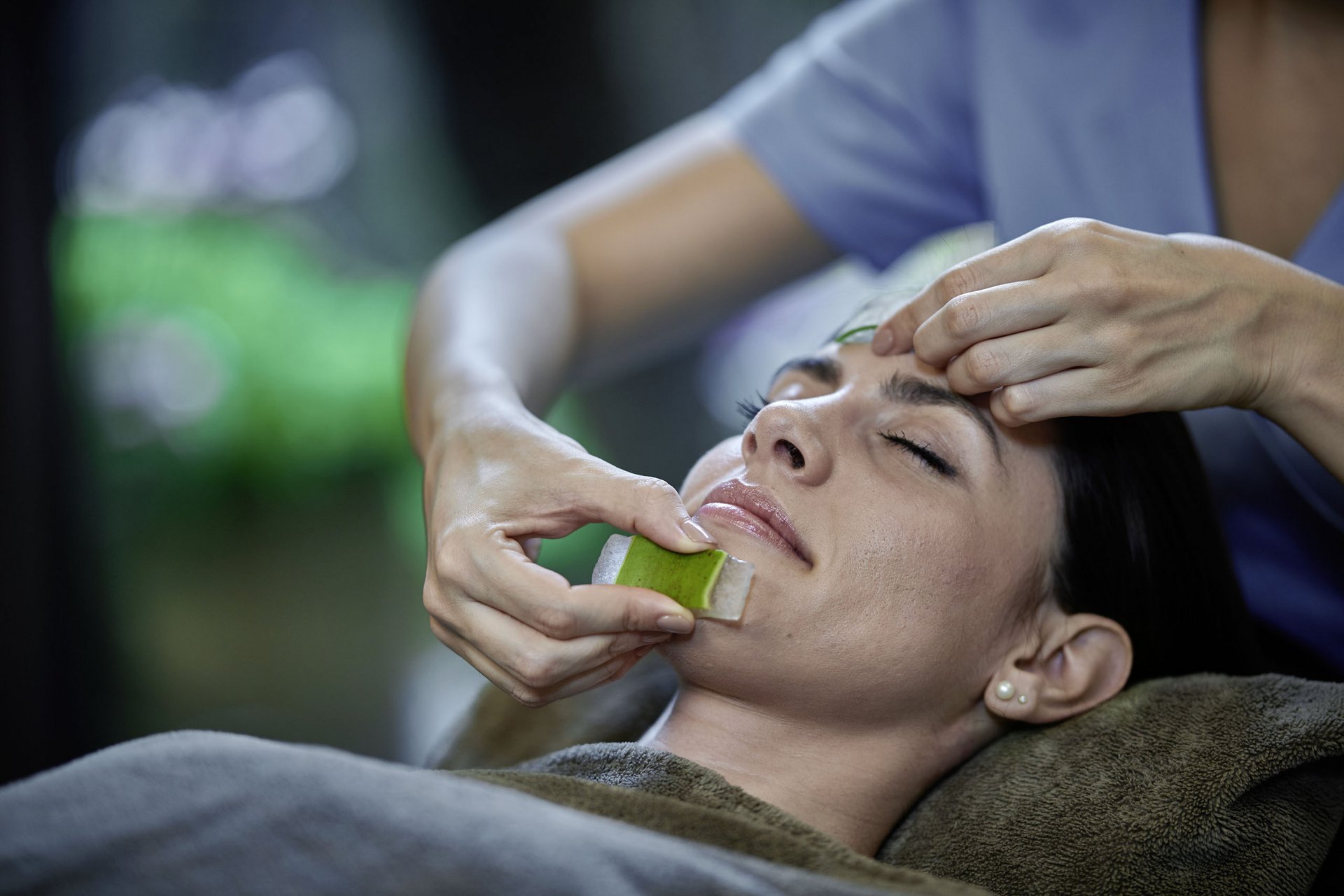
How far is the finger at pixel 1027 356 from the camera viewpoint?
2.90ft

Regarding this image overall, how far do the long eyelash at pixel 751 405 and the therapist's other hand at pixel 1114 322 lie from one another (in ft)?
0.98

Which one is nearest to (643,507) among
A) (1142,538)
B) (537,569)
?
(537,569)

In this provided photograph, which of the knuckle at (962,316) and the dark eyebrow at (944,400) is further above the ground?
the knuckle at (962,316)

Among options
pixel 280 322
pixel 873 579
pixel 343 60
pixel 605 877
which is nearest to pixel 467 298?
pixel 873 579

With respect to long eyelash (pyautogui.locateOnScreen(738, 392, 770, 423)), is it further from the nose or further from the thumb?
the thumb

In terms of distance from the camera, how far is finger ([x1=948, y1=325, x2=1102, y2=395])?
88 centimetres

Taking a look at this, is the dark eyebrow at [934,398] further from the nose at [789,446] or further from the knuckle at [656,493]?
the knuckle at [656,493]

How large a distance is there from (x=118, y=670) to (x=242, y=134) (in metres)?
1.49

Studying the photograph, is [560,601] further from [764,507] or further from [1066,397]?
[1066,397]

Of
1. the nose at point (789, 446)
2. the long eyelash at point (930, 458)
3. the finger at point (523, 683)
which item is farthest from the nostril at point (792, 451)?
the finger at point (523, 683)

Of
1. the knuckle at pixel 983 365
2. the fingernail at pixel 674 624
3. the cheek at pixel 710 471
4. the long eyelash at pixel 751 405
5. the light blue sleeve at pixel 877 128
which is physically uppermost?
the light blue sleeve at pixel 877 128

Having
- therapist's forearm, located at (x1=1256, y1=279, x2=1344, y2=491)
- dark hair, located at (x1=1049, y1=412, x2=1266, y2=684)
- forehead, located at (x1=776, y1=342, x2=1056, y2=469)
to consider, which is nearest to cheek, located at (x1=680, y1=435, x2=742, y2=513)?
forehead, located at (x1=776, y1=342, x2=1056, y2=469)

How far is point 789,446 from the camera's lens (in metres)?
1.07

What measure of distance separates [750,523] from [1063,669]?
0.43m
